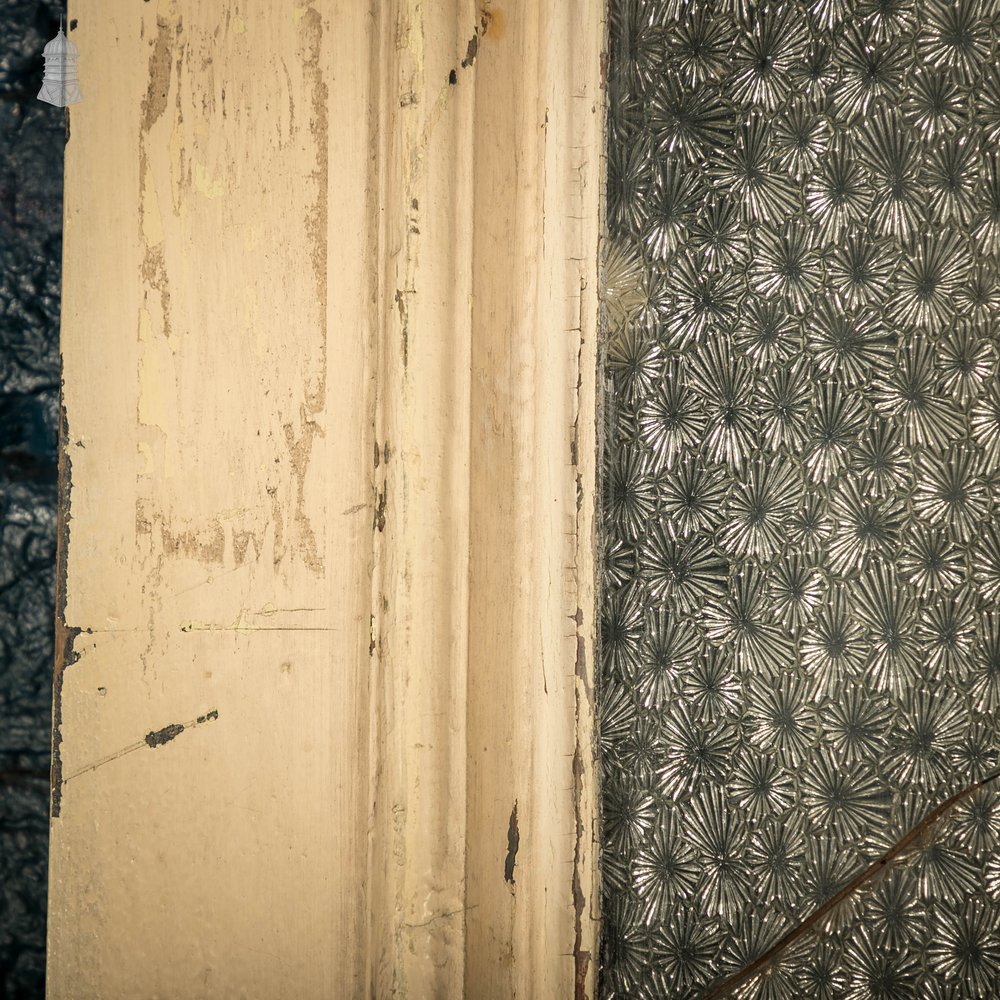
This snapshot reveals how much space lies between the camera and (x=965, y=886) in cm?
61

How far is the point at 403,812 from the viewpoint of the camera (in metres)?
0.61

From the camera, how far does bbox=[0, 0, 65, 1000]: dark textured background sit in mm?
604

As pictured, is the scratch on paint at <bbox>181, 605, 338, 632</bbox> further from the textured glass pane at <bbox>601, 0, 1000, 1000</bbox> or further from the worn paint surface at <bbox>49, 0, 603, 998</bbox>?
the textured glass pane at <bbox>601, 0, 1000, 1000</bbox>

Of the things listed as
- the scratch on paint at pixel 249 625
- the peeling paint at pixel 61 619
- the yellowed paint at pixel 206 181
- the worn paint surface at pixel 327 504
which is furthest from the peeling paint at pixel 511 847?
the yellowed paint at pixel 206 181

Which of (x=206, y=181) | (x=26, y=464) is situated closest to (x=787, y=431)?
(x=206, y=181)

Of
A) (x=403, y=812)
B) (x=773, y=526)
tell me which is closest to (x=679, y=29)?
(x=773, y=526)

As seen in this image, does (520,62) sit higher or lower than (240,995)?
higher

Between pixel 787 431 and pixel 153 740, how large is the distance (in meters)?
0.52

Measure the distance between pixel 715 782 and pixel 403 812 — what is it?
237 millimetres

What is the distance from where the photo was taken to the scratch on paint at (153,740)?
590 mm

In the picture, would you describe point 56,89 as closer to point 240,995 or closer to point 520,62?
point 520,62

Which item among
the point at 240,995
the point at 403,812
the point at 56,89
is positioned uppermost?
the point at 56,89

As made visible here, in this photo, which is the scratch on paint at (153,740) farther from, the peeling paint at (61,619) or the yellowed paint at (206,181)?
the yellowed paint at (206,181)

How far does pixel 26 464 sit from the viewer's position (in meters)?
0.61
